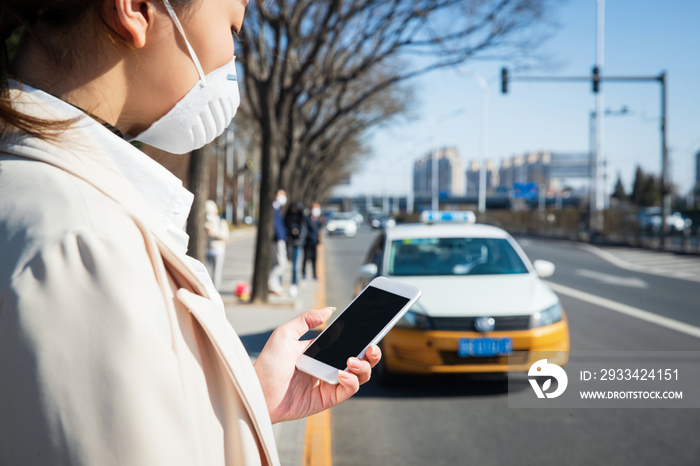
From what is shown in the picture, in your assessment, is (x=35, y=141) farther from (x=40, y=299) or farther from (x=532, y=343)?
(x=532, y=343)

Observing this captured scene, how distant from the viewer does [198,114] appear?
1.32 m

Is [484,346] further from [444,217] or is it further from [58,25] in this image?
[58,25]

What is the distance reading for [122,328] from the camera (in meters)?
0.75

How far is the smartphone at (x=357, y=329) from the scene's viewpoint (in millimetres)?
1519

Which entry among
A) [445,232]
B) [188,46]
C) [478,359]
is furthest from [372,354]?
[445,232]

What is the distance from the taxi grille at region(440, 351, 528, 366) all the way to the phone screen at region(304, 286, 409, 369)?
353cm

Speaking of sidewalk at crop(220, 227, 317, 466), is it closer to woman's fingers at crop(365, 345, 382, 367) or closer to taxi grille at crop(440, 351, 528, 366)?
taxi grille at crop(440, 351, 528, 366)

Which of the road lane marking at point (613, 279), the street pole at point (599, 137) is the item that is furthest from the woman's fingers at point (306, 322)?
the street pole at point (599, 137)

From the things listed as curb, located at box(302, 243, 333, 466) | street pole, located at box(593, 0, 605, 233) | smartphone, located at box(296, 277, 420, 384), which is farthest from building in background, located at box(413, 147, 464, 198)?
smartphone, located at box(296, 277, 420, 384)

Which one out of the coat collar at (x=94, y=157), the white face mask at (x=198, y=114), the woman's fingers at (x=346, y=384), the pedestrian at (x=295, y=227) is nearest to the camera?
the coat collar at (x=94, y=157)

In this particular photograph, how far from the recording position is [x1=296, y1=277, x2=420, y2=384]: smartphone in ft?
4.98

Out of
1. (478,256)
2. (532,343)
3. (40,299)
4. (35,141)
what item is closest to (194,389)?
(40,299)

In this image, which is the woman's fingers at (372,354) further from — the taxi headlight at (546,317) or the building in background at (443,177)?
the building in background at (443,177)

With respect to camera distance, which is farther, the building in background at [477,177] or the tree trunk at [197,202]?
the building in background at [477,177]
